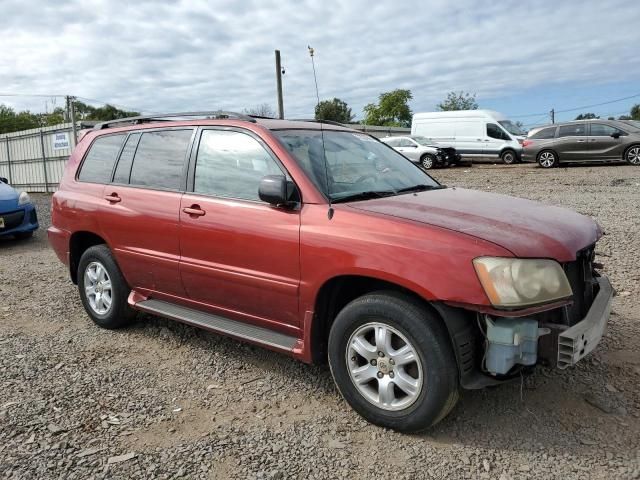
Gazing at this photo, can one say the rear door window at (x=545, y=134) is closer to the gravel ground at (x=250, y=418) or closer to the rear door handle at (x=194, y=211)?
the gravel ground at (x=250, y=418)

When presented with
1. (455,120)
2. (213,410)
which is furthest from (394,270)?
(455,120)

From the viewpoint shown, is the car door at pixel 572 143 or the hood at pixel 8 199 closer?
the hood at pixel 8 199

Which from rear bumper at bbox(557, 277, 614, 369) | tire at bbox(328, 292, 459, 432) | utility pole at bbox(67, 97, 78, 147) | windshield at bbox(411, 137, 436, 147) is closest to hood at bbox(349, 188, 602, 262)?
rear bumper at bbox(557, 277, 614, 369)

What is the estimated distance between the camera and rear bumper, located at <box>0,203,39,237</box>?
8859 mm

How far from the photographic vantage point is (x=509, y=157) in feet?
69.1

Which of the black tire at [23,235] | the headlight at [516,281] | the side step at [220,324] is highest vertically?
the headlight at [516,281]

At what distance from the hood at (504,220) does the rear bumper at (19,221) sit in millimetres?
7710

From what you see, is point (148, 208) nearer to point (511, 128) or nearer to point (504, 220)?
point (504, 220)

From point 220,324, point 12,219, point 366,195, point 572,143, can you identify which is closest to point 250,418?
point 220,324

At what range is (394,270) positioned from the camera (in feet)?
9.26

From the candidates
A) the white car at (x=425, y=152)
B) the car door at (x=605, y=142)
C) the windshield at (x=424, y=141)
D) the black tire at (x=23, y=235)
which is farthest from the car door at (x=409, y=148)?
the black tire at (x=23, y=235)

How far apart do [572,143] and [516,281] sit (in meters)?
16.1

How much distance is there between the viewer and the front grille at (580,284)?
3.00 meters

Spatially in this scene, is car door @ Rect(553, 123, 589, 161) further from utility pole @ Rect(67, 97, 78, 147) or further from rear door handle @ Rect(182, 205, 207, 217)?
rear door handle @ Rect(182, 205, 207, 217)
